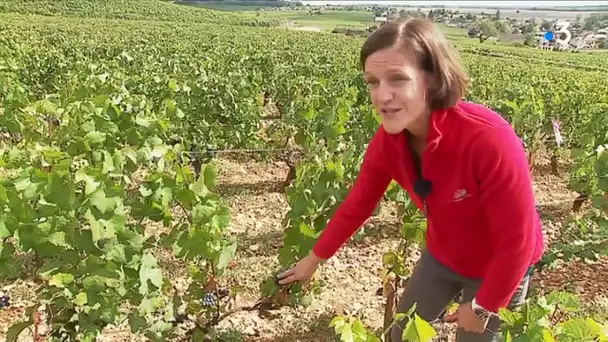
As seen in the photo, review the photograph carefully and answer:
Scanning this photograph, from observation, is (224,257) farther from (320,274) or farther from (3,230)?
(320,274)

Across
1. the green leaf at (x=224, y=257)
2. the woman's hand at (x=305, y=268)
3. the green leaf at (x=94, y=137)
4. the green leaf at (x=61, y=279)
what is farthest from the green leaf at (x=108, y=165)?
the woman's hand at (x=305, y=268)

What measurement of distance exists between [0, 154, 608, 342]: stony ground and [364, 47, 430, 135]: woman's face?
236 centimetres

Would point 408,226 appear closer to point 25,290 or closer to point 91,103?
point 91,103

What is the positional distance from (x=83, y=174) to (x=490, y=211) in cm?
159

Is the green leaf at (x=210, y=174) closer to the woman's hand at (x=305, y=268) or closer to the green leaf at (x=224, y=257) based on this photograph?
the green leaf at (x=224, y=257)

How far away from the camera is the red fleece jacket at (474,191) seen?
184 cm

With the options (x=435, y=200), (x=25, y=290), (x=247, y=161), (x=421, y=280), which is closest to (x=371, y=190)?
(x=435, y=200)

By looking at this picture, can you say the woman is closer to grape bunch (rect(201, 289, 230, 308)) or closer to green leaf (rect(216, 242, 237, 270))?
green leaf (rect(216, 242, 237, 270))

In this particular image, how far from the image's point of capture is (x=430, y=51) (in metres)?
1.82

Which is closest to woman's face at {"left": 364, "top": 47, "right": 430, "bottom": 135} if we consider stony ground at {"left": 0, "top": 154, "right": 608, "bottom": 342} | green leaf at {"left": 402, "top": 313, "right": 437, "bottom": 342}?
green leaf at {"left": 402, "top": 313, "right": 437, "bottom": 342}

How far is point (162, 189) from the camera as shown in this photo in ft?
9.07

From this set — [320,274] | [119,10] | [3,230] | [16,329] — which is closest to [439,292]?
[3,230]

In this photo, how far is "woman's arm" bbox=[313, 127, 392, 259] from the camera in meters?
2.27

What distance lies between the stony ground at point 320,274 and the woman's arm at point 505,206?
2.04 meters
